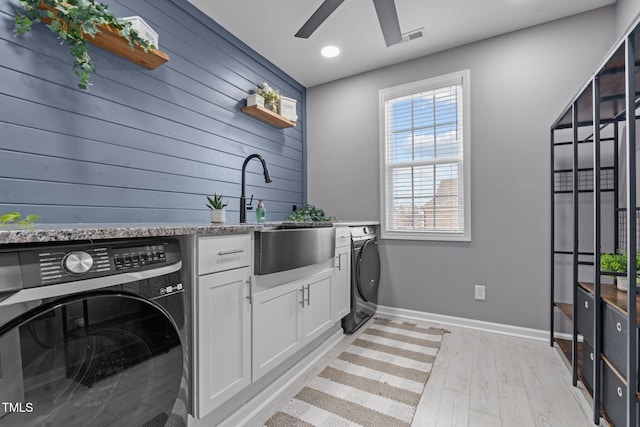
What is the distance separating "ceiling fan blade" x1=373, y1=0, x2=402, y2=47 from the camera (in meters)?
1.87

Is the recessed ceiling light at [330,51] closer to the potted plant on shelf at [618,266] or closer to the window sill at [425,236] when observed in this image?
the window sill at [425,236]

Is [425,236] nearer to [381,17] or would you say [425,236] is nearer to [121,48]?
[381,17]

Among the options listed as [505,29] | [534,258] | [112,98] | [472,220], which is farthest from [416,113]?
[112,98]

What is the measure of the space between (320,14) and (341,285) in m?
1.98

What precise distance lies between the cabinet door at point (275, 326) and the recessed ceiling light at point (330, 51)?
7.25 feet

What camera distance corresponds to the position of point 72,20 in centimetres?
142

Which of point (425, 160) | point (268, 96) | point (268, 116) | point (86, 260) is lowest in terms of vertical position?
point (86, 260)

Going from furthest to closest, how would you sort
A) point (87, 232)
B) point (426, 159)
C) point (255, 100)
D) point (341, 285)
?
point (426, 159)
point (255, 100)
point (341, 285)
point (87, 232)

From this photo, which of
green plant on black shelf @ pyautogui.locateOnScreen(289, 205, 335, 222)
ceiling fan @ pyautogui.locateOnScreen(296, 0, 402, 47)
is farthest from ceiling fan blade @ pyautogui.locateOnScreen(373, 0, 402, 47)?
green plant on black shelf @ pyautogui.locateOnScreen(289, 205, 335, 222)

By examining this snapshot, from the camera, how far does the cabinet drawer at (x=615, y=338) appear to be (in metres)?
1.29

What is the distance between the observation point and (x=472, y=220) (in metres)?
2.80

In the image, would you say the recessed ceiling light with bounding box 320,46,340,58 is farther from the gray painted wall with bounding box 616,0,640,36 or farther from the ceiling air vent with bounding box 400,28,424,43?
the gray painted wall with bounding box 616,0,640,36

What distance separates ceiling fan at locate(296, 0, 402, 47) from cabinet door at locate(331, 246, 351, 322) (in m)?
1.65

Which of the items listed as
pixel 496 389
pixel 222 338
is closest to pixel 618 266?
pixel 496 389
